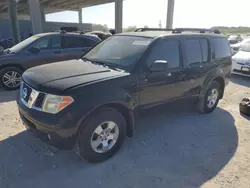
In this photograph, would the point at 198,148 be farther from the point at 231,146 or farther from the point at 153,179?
the point at 153,179

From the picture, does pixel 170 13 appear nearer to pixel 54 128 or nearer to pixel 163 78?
pixel 163 78

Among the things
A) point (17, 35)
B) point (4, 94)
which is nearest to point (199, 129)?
point (4, 94)

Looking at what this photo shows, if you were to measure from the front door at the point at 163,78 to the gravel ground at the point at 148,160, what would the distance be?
0.97 ft

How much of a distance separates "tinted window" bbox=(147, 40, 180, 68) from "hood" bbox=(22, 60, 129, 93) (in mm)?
666

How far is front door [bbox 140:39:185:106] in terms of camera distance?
3408 millimetres

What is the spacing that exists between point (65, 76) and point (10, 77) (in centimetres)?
418

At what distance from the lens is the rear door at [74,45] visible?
7074mm

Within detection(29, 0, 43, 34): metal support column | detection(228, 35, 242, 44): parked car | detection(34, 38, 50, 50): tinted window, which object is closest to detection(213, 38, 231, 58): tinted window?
detection(34, 38, 50, 50): tinted window

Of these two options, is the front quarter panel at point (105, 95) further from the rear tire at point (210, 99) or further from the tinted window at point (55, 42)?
the tinted window at point (55, 42)

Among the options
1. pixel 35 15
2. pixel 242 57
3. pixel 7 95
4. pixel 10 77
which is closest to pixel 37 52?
pixel 10 77

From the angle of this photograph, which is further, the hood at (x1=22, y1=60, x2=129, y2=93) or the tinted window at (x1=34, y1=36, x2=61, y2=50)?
the tinted window at (x1=34, y1=36, x2=61, y2=50)

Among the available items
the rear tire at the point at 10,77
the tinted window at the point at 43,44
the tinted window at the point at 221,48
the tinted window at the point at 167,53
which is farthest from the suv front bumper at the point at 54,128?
the tinted window at the point at 43,44

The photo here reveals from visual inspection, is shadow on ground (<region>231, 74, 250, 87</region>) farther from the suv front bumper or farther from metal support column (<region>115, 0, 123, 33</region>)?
metal support column (<region>115, 0, 123, 33</region>)

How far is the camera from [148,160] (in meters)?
3.19
